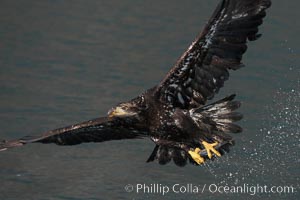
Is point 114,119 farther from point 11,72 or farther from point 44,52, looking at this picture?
point 44,52

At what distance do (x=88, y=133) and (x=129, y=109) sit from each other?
28.1 inches

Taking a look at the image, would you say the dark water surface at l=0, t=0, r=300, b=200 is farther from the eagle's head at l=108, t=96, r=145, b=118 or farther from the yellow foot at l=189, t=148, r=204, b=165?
the eagle's head at l=108, t=96, r=145, b=118

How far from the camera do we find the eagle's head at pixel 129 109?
950cm

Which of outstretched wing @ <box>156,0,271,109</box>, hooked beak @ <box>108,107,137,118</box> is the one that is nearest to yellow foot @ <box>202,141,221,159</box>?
outstretched wing @ <box>156,0,271,109</box>

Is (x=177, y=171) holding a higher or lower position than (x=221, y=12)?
lower

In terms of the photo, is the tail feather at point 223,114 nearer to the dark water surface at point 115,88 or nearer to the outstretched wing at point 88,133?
the outstretched wing at point 88,133

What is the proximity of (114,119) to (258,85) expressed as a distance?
17.6 feet

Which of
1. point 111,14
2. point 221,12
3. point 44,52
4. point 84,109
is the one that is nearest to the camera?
point 221,12

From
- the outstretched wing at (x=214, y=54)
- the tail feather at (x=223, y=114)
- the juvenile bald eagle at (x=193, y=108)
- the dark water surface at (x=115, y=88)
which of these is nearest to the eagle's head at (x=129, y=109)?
the juvenile bald eagle at (x=193, y=108)

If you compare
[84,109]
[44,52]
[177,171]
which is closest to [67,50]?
[44,52]

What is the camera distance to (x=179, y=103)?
9758mm

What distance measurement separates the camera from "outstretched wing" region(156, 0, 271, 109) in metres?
9.20

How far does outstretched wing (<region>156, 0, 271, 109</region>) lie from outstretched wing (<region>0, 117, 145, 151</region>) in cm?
48

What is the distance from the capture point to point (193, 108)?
384 inches
